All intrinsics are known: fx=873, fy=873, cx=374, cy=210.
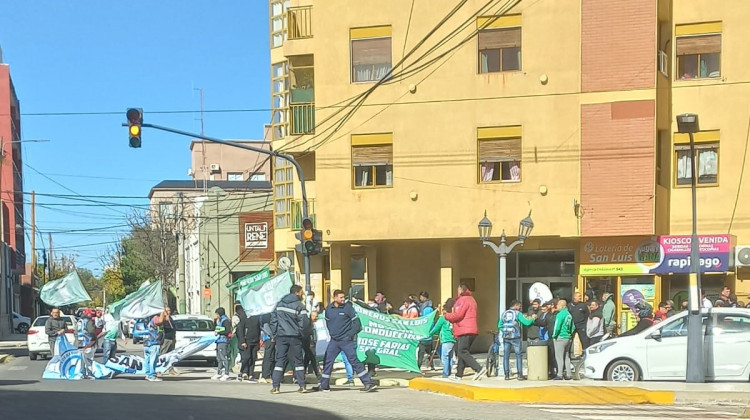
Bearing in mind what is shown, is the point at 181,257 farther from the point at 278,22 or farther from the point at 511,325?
the point at 511,325

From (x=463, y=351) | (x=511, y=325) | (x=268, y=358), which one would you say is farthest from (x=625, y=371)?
(x=268, y=358)

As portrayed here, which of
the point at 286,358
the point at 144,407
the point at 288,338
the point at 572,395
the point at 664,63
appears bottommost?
the point at 572,395

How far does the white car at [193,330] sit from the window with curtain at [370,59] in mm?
8574

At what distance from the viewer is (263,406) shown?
1262 cm

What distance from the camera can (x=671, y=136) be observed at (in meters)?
25.1

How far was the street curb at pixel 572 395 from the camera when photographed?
1427 cm

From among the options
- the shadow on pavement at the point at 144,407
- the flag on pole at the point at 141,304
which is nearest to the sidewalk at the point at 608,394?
the shadow on pavement at the point at 144,407

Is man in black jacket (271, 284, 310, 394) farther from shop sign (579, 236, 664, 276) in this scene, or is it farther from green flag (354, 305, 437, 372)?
shop sign (579, 236, 664, 276)

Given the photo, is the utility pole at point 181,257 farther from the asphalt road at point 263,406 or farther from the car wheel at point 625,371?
the car wheel at point 625,371

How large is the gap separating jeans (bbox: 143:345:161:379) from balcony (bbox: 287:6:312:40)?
12.8 meters

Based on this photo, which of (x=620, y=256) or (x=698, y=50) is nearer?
(x=620, y=256)

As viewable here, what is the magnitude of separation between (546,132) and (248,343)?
10784mm

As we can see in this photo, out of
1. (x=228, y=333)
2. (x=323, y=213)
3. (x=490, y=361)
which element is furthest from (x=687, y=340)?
(x=323, y=213)

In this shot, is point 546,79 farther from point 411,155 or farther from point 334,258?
point 334,258
